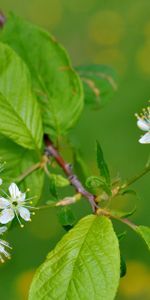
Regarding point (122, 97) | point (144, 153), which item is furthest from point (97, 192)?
point (122, 97)

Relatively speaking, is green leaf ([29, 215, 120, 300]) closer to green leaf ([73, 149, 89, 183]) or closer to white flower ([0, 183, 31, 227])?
white flower ([0, 183, 31, 227])

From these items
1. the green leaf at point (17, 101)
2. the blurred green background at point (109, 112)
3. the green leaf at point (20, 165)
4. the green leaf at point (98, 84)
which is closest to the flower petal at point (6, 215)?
the green leaf at point (20, 165)

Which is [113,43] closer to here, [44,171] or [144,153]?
[144,153]

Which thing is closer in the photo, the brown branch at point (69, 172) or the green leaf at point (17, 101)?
the brown branch at point (69, 172)

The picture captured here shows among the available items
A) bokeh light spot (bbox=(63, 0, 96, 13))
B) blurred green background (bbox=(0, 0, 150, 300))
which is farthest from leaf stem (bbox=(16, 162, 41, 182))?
bokeh light spot (bbox=(63, 0, 96, 13))

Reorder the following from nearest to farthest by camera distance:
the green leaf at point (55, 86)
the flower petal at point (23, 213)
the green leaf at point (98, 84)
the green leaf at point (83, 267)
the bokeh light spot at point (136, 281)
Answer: the green leaf at point (83, 267) < the flower petal at point (23, 213) < the green leaf at point (55, 86) < the green leaf at point (98, 84) < the bokeh light spot at point (136, 281)

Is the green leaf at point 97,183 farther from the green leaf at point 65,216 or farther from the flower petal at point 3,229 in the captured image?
the flower petal at point 3,229

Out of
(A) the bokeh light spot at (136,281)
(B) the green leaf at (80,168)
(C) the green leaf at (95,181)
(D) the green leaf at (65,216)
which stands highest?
(C) the green leaf at (95,181)
